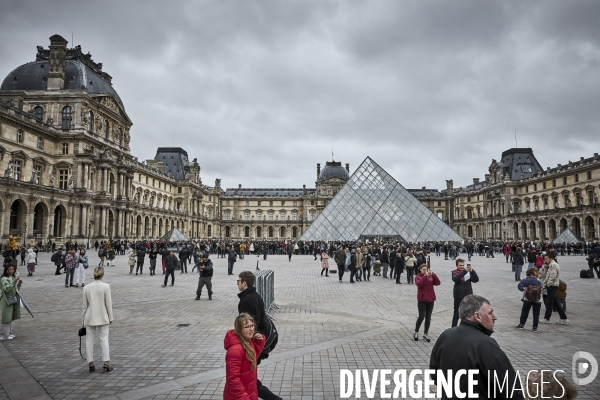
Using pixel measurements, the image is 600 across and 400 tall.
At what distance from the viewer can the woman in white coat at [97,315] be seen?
15.4 ft

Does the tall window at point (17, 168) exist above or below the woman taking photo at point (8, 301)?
above

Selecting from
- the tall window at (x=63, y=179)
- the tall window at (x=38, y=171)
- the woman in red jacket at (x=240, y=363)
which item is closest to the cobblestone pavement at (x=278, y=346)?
the woman in red jacket at (x=240, y=363)

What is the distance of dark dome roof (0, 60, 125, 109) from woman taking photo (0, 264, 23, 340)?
3689 centimetres

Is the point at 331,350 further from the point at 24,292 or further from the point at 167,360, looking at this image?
the point at 24,292

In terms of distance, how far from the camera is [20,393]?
4.00 metres

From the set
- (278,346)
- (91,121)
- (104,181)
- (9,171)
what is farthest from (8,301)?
(91,121)

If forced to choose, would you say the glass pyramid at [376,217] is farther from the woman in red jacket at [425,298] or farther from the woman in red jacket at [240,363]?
the woman in red jacket at [240,363]

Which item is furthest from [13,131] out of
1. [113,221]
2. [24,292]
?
[24,292]

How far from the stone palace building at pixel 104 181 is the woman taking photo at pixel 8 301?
25.2m

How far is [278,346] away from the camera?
565 centimetres

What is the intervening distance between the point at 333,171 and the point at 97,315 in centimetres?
7702

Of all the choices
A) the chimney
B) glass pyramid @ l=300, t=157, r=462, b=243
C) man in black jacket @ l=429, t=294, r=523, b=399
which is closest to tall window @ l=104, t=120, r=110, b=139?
the chimney

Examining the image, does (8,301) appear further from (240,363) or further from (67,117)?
(67,117)

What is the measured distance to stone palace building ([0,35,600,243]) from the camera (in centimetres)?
3084
